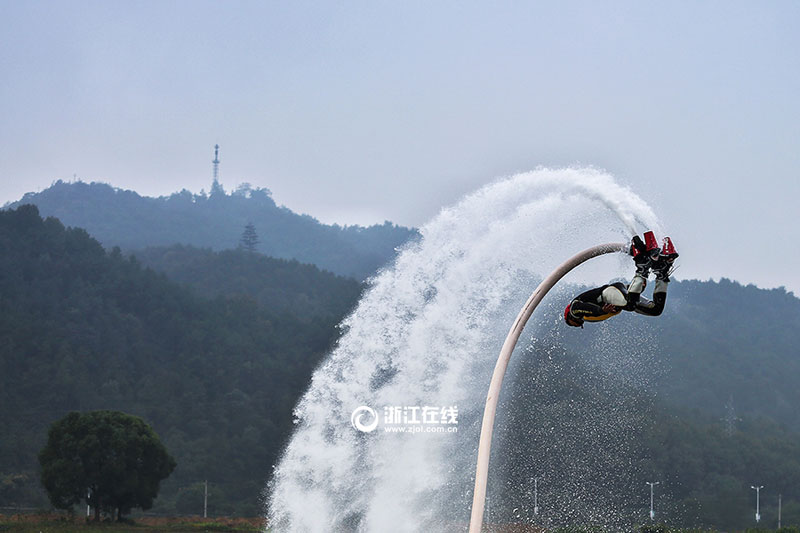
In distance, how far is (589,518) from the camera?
5488cm

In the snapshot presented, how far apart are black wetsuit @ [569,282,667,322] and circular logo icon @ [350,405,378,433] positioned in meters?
10.9

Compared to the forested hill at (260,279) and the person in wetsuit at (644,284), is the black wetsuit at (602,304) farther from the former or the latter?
the forested hill at (260,279)

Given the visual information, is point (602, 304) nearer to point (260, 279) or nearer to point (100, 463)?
point (100, 463)

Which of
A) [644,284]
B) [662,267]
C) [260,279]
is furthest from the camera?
[260,279]

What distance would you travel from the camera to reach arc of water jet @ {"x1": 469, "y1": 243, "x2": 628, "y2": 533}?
47.7ft

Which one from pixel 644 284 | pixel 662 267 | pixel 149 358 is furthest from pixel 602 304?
pixel 149 358

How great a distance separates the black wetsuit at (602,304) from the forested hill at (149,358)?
6812 centimetres

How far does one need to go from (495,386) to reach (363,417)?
11.2 m

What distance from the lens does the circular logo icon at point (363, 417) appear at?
25.1 m

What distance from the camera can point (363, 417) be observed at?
2545cm

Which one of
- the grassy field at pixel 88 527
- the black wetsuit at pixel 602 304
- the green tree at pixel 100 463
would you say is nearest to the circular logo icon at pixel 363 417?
the black wetsuit at pixel 602 304

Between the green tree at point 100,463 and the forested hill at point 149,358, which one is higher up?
the forested hill at point 149,358

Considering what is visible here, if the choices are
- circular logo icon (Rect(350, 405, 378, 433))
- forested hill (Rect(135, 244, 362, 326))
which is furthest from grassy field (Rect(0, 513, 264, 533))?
forested hill (Rect(135, 244, 362, 326))

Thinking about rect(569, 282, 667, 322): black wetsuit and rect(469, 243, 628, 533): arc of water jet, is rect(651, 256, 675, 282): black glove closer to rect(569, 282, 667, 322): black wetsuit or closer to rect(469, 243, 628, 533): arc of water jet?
rect(569, 282, 667, 322): black wetsuit
